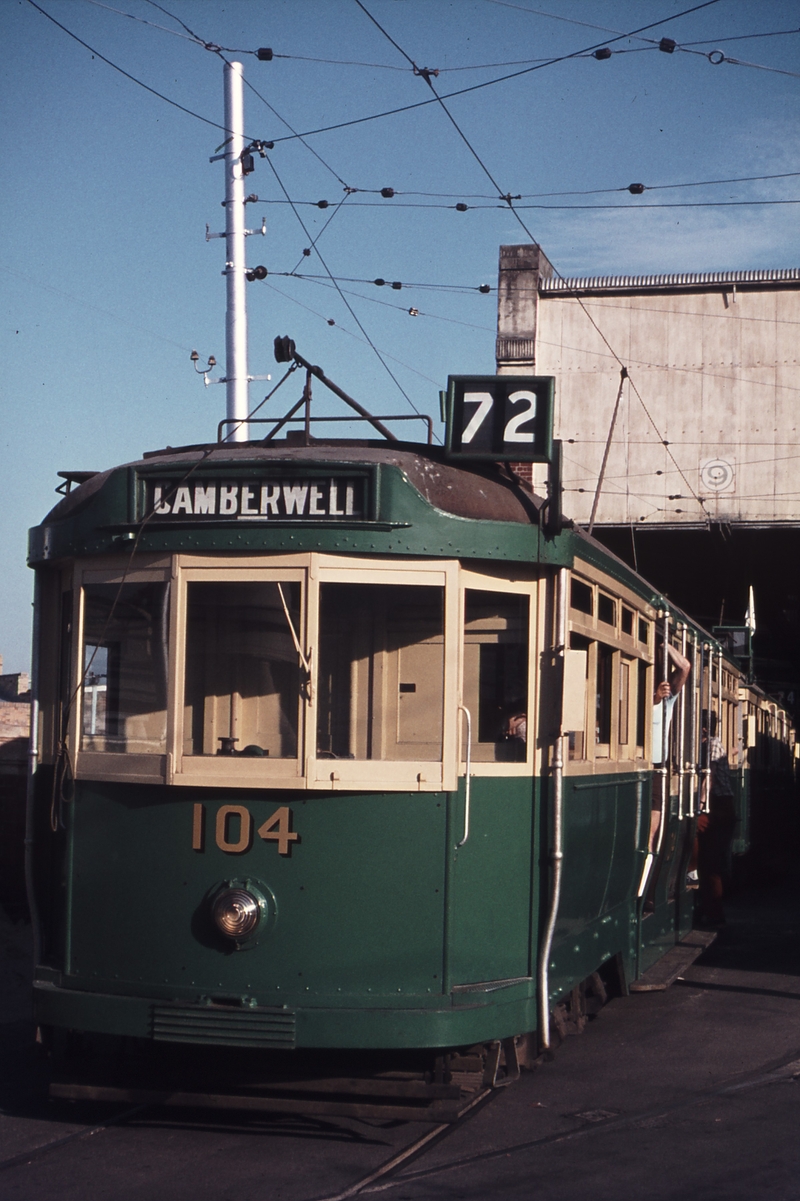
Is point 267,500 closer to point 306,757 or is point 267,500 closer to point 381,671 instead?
point 381,671

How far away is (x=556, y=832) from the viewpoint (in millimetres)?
5922

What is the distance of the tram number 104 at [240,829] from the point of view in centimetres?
548

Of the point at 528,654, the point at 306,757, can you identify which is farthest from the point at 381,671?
the point at 528,654

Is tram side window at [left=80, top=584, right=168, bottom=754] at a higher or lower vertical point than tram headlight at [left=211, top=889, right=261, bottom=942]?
higher

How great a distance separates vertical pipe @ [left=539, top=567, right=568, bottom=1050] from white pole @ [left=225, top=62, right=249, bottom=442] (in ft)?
26.9

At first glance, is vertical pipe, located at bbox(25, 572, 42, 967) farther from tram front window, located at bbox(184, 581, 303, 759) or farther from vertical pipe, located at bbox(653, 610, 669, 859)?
vertical pipe, located at bbox(653, 610, 669, 859)

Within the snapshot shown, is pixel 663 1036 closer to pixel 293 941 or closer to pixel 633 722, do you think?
pixel 633 722

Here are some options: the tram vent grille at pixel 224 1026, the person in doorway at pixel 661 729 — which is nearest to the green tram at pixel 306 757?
the tram vent grille at pixel 224 1026

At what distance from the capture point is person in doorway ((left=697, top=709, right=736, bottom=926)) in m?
12.8

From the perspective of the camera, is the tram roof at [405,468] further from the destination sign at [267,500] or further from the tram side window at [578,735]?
the tram side window at [578,735]

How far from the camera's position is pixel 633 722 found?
812cm

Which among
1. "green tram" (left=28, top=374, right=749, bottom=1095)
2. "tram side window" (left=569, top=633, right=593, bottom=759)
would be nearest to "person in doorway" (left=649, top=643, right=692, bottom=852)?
"tram side window" (left=569, top=633, right=593, bottom=759)

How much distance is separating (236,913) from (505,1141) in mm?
1433

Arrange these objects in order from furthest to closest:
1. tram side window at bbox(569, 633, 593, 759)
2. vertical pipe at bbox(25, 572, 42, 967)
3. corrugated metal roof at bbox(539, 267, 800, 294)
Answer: corrugated metal roof at bbox(539, 267, 800, 294) → tram side window at bbox(569, 633, 593, 759) → vertical pipe at bbox(25, 572, 42, 967)
